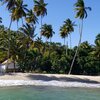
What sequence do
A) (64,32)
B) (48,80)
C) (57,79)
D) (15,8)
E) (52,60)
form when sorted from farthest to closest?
(64,32) < (52,60) < (15,8) < (57,79) < (48,80)

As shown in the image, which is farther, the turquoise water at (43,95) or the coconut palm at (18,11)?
the coconut palm at (18,11)

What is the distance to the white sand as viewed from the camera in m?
46.8

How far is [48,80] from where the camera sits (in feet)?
167

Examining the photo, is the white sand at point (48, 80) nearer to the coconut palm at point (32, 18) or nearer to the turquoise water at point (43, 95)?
the turquoise water at point (43, 95)

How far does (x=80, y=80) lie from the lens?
52.4 meters

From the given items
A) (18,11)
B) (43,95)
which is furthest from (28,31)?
(43,95)

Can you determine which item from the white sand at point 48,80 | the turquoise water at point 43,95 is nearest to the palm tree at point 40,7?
the white sand at point 48,80

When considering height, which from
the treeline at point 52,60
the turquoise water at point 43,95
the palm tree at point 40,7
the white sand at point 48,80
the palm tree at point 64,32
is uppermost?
the palm tree at point 40,7

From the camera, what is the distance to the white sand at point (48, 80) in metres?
46.8

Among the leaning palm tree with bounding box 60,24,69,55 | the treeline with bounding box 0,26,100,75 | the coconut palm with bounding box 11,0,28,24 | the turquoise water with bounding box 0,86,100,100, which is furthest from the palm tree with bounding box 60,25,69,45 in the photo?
the turquoise water with bounding box 0,86,100,100

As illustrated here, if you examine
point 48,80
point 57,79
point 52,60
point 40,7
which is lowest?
point 48,80

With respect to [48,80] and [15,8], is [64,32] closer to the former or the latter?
[15,8]

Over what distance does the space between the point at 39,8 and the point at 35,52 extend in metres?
9.53

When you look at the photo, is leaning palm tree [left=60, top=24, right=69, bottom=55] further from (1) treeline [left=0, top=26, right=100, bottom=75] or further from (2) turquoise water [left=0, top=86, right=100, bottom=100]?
(2) turquoise water [left=0, top=86, right=100, bottom=100]
